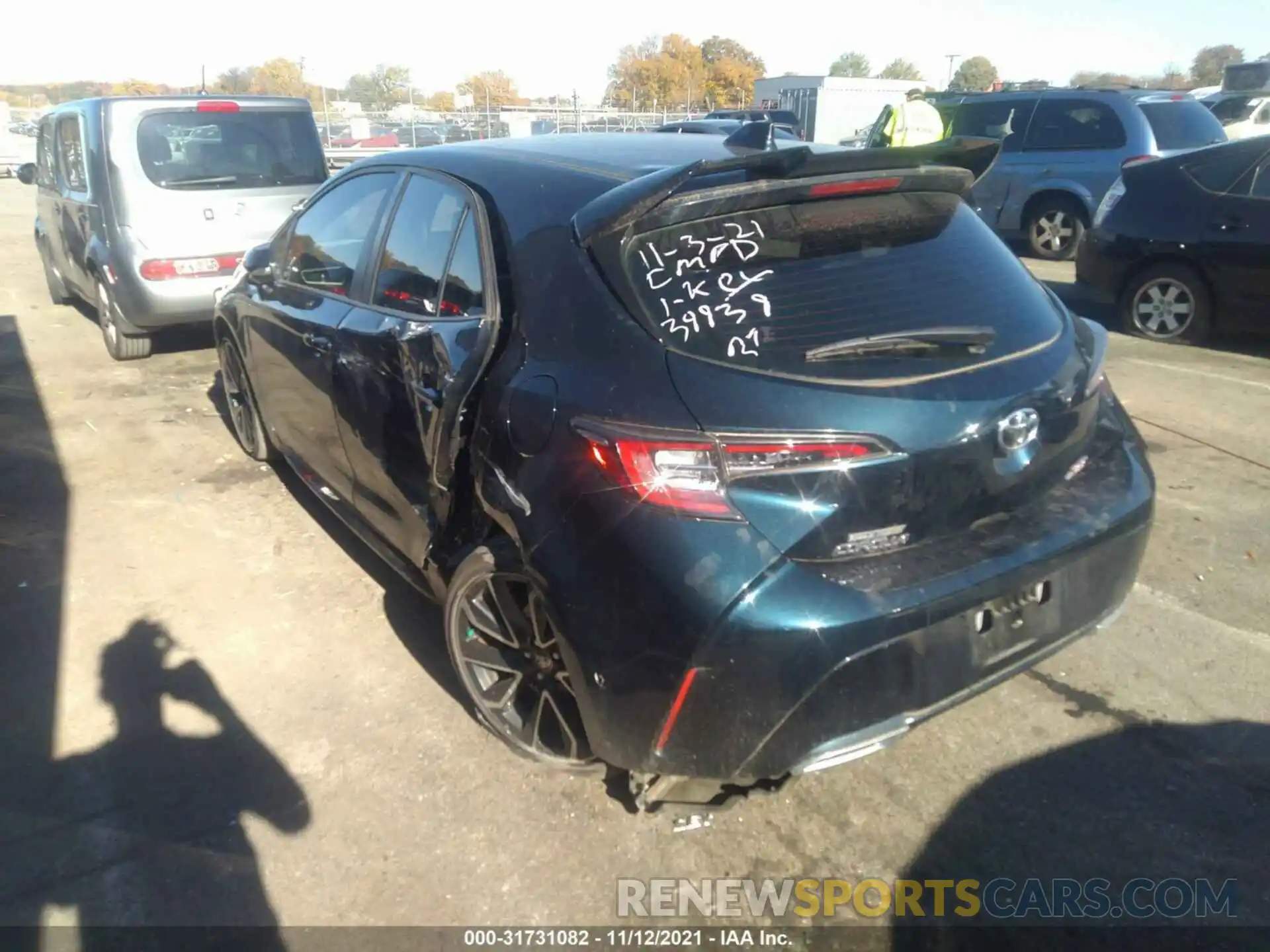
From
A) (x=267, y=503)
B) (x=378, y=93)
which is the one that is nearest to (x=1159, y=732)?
(x=267, y=503)

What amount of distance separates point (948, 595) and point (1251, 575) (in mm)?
2453

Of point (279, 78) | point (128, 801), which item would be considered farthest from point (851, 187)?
point (279, 78)

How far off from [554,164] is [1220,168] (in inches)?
253

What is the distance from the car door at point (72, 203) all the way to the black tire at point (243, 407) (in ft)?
9.97

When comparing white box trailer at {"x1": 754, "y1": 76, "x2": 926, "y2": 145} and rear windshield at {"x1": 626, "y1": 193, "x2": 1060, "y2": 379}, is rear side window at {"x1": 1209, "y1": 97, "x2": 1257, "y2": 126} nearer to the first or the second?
white box trailer at {"x1": 754, "y1": 76, "x2": 926, "y2": 145}

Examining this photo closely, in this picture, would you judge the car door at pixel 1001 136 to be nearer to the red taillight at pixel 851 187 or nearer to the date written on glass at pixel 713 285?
the red taillight at pixel 851 187

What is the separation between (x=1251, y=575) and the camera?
401 centimetres

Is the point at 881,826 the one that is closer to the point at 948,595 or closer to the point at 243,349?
the point at 948,595

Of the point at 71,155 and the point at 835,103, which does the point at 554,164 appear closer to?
the point at 71,155

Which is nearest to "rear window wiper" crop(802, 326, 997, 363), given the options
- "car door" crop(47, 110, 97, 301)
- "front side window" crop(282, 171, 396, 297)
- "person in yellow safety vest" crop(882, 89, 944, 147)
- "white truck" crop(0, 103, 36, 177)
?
"front side window" crop(282, 171, 396, 297)

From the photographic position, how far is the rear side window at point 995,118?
11586mm

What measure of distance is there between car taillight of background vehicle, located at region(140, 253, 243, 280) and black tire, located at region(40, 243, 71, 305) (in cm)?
303

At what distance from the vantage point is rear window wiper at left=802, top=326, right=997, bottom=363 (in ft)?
7.76

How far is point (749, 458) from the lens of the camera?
7.32ft
